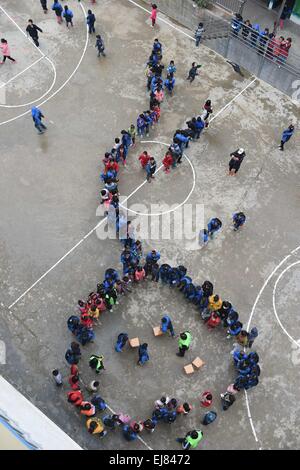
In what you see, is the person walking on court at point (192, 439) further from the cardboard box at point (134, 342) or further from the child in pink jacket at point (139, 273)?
the child in pink jacket at point (139, 273)

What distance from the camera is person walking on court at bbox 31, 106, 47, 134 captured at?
18.2 m

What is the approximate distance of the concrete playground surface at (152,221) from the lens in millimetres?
14070

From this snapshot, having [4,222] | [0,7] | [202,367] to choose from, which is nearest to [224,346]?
[202,367]

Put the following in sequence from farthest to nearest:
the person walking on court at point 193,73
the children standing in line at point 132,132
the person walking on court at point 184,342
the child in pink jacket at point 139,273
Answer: the person walking on court at point 193,73
the children standing in line at point 132,132
the child in pink jacket at point 139,273
the person walking on court at point 184,342

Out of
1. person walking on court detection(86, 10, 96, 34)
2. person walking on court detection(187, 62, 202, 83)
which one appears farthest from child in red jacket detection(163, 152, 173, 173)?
person walking on court detection(86, 10, 96, 34)

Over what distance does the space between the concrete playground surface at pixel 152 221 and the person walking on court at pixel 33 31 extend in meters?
0.41

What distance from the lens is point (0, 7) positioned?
2305 cm

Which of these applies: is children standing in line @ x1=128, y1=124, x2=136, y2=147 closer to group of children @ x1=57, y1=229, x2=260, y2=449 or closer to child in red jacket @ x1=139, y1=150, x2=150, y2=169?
child in red jacket @ x1=139, y1=150, x2=150, y2=169

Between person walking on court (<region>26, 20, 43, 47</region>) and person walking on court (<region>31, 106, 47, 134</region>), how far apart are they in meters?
4.14

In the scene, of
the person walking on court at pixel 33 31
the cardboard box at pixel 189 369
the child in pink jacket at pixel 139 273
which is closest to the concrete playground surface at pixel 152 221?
the cardboard box at pixel 189 369

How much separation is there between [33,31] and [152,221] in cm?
1046

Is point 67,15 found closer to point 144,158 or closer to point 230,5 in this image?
point 230,5

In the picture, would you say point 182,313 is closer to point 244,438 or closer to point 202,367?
point 202,367
